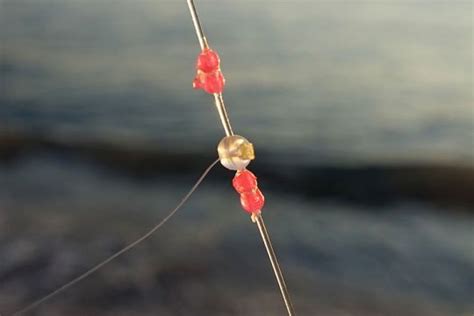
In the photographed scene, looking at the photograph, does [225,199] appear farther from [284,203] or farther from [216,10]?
[216,10]

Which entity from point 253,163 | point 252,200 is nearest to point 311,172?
point 253,163

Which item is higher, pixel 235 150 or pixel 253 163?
pixel 253 163

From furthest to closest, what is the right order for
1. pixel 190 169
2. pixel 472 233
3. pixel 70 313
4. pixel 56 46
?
pixel 56 46, pixel 190 169, pixel 472 233, pixel 70 313

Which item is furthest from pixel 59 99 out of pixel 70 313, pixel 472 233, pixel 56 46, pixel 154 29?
pixel 472 233

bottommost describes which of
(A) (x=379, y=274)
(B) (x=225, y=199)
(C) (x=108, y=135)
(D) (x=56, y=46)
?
(A) (x=379, y=274)

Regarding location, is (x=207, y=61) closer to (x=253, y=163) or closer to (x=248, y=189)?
(x=248, y=189)

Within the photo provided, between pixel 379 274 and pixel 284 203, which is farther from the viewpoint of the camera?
pixel 284 203

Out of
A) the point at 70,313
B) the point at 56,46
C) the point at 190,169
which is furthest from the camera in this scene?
the point at 56,46
